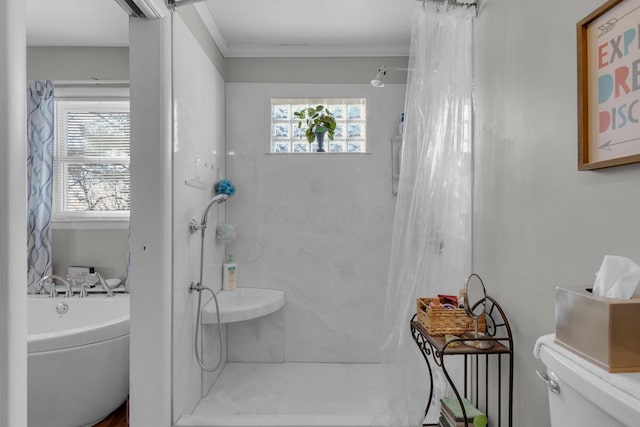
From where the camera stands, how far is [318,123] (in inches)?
111

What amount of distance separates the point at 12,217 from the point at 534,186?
4.81 ft

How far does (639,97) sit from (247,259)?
8.12ft

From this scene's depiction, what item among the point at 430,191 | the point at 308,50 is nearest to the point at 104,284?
the point at 308,50

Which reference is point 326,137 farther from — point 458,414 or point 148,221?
point 458,414

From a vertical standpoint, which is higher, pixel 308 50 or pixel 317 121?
pixel 308 50

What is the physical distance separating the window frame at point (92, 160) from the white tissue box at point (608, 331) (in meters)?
2.85

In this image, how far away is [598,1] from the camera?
3.21 feet

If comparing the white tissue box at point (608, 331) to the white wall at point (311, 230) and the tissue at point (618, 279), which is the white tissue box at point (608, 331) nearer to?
the tissue at point (618, 279)

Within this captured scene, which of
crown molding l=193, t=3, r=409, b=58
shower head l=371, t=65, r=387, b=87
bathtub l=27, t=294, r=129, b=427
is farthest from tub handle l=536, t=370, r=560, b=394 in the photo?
crown molding l=193, t=3, r=409, b=58

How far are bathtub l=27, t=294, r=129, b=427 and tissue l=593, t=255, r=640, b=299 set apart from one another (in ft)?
7.31

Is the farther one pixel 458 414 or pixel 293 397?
pixel 293 397

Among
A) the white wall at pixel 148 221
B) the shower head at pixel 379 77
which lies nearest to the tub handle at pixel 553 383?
the white wall at pixel 148 221

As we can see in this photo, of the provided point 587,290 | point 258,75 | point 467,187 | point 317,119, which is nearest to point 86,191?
point 258,75

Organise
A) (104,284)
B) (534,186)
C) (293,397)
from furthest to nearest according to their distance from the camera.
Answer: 1. (104,284)
2. (293,397)
3. (534,186)
